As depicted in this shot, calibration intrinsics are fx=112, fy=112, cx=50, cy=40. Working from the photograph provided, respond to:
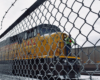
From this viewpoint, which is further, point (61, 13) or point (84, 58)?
point (84, 58)

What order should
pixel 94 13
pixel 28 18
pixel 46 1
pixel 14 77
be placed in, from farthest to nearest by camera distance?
pixel 14 77 < pixel 28 18 < pixel 46 1 < pixel 94 13

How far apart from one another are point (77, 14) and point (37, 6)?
28.7 inches

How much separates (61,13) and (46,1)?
0.36 m

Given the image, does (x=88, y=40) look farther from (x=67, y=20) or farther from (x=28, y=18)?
(x=28, y=18)

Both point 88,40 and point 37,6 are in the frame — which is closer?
point 88,40

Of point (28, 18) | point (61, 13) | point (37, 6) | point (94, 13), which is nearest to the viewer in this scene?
point (94, 13)

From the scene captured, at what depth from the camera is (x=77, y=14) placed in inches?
31.5

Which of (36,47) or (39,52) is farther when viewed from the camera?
(39,52)

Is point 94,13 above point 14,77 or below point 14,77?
above

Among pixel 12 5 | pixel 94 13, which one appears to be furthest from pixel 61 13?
pixel 12 5

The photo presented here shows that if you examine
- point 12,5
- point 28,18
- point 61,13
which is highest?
point 12,5

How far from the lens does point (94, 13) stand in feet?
2.28

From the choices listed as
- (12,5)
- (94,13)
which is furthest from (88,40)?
(12,5)

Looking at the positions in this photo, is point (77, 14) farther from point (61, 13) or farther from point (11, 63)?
point (11, 63)
